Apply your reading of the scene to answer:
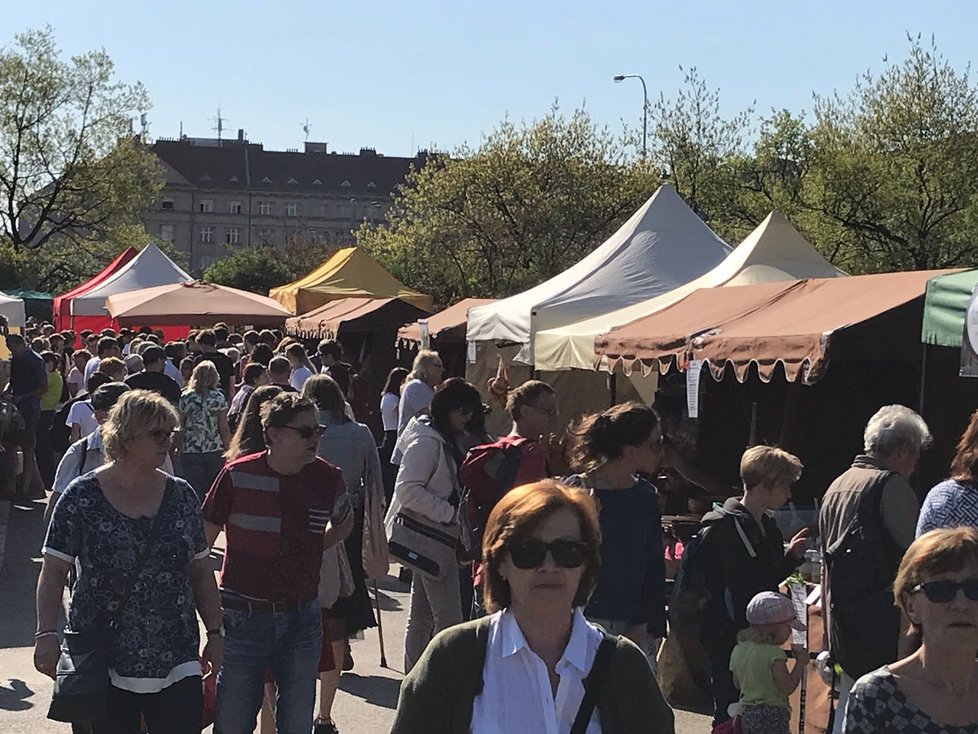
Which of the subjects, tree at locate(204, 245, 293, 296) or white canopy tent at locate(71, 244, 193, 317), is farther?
tree at locate(204, 245, 293, 296)

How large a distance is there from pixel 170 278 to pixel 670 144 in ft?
68.7

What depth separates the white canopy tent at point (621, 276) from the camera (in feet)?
45.1

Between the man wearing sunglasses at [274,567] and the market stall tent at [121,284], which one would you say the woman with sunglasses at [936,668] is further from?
the market stall tent at [121,284]

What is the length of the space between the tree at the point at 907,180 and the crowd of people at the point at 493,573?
105ft

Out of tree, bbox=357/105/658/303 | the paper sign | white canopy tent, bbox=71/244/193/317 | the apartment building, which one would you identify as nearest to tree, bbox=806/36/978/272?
tree, bbox=357/105/658/303

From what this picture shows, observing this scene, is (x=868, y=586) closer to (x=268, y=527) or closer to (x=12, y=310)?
(x=268, y=527)

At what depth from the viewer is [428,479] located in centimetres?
734

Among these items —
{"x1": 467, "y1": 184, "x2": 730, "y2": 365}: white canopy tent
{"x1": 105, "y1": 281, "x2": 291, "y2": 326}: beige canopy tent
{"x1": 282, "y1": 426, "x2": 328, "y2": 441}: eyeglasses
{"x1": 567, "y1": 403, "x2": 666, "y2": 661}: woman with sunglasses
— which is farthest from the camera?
{"x1": 105, "y1": 281, "x2": 291, "y2": 326}: beige canopy tent

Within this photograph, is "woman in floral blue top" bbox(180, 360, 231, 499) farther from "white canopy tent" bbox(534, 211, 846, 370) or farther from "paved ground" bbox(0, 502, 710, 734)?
"white canopy tent" bbox(534, 211, 846, 370)

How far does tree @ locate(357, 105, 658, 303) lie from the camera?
4019 cm

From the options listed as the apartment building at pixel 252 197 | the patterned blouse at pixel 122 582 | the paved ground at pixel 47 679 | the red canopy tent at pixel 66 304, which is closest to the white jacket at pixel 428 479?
the paved ground at pixel 47 679

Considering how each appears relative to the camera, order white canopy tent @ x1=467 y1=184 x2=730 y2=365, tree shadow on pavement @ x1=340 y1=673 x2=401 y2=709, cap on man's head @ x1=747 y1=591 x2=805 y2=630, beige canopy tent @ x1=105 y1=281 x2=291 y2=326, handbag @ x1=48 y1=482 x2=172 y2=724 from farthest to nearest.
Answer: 1. beige canopy tent @ x1=105 y1=281 x2=291 y2=326
2. white canopy tent @ x1=467 y1=184 x2=730 y2=365
3. tree shadow on pavement @ x1=340 y1=673 x2=401 y2=709
4. cap on man's head @ x1=747 y1=591 x2=805 y2=630
5. handbag @ x1=48 y1=482 x2=172 y2=724

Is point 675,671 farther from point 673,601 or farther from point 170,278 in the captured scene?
point 170,278

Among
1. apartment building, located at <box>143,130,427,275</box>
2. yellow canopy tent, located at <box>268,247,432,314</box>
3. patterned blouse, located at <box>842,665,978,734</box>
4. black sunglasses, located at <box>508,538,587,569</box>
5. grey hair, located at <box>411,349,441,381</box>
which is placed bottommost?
patterned blouse, located at <box>842,665,978,734</box>
